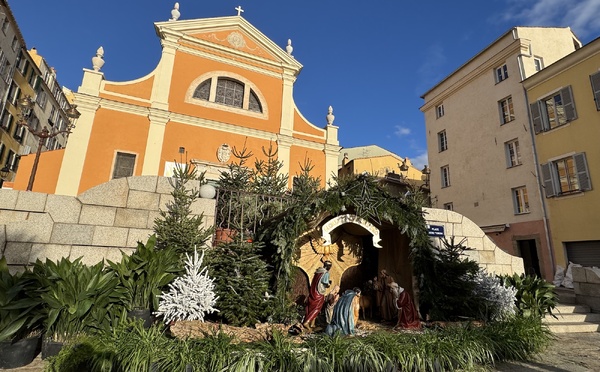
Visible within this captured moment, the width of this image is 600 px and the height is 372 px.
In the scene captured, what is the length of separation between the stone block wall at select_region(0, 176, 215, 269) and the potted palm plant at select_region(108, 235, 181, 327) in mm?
1268

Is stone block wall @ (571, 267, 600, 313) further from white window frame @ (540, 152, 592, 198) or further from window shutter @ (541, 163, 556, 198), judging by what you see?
window shutter @ (541, 163, 556, 198)

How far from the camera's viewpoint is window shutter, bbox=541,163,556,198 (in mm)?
14095

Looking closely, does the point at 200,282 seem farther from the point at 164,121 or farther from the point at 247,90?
the point at 247,90

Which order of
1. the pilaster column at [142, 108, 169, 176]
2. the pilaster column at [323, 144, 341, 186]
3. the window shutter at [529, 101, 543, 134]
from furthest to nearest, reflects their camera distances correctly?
the pilaster column at [323, 144, 341, 186], the window shutter at [529, 101, 543, 134], the pilaster column at [142, 108, 169, 176]

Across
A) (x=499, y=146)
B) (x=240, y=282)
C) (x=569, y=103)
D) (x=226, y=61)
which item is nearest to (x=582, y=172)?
(x=569, y=103)

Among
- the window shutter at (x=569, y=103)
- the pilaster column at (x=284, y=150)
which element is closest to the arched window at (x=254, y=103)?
the pilaster column at (x=284, y=150)

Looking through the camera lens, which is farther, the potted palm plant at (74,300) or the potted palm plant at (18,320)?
the potted palm plant at (74,300)

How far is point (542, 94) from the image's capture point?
15141 mm

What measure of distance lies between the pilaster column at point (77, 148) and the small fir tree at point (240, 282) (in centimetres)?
969

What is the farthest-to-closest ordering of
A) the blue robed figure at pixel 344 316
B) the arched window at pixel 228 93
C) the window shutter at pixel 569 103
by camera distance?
the arched window at pixel 228 93, the window shutter at pixel 569 103, the blue robed figure at pixel 344 316

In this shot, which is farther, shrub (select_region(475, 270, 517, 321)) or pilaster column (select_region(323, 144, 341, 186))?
pilaster column (select_region(323, 144, 341, 186))

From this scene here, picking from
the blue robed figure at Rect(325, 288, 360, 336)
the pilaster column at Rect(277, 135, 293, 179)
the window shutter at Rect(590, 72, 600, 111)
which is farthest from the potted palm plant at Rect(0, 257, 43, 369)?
the window shutter at Rect(590, 72, 600, 111)

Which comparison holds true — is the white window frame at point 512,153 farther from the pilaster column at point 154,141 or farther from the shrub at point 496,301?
the pilaster column at point 154,141

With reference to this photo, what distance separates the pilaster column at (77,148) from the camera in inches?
478
